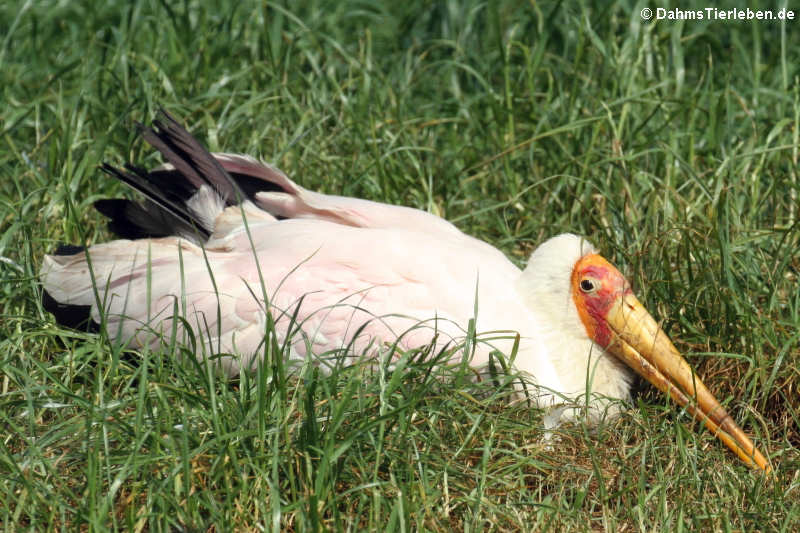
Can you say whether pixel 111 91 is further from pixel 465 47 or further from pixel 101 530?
pixel 101 530

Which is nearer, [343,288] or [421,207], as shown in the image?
[343,288]

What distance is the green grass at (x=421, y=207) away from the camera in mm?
2809

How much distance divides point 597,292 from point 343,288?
860 millimetres

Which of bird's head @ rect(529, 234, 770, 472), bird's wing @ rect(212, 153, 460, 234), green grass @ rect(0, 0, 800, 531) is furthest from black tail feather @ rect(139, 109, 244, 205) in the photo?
bird's head @ rect(529, 234, 770, 472)

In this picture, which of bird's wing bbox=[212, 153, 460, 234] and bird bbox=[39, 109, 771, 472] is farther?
bird's wing bbox=[212, 153, 460, 234]

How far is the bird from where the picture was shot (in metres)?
3.47

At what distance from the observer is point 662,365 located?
365 cm

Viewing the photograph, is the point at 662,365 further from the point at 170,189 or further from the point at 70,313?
the point at 70,313

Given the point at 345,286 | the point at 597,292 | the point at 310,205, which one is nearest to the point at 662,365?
the point at 597,292

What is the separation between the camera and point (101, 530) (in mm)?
2598

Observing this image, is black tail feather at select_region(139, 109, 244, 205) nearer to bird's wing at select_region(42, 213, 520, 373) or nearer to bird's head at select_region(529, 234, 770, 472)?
bird's wing at select_region(42, 213, 520, 373)

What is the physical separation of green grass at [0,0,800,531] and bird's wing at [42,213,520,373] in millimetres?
155

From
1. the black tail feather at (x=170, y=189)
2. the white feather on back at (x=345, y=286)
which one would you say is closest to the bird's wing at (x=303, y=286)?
the white feather on back at (x=345, y=286)

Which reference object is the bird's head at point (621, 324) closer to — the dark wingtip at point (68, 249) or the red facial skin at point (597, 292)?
the red facial skin at point (597, 292)
